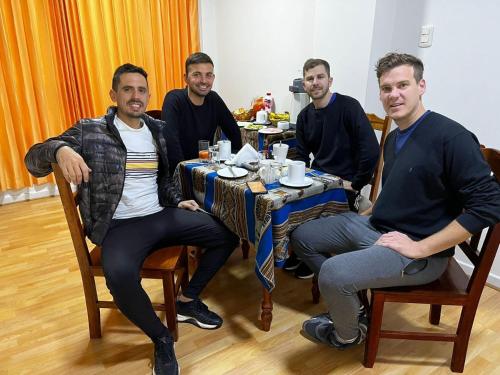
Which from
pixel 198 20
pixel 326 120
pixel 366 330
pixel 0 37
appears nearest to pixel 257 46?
pixel 198 20

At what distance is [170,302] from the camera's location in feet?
5.20

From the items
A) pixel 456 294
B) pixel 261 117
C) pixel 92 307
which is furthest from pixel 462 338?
pixel 261 117

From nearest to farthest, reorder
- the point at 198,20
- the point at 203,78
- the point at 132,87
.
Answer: the point at 132,87, the point at 203,78, the point at 198,20

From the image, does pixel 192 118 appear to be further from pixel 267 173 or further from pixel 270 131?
pixel 267 173

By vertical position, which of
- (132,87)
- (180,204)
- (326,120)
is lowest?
(180,204)

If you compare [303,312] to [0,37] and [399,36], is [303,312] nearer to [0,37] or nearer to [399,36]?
[399,36]

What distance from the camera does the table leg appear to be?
66.3 inches

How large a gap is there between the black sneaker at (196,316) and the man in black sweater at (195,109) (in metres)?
0.85

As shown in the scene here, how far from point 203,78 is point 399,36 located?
1.31 meters

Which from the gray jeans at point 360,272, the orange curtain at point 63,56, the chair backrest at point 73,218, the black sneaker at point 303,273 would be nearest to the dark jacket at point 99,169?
the chair backrest at point 73,218

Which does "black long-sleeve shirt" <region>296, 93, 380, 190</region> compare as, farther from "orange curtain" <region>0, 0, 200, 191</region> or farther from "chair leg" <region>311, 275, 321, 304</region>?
"orange curtain" <region>0, 0, 200, 191</region>

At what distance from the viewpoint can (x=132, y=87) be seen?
162cm

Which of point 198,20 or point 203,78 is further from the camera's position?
point 198,20

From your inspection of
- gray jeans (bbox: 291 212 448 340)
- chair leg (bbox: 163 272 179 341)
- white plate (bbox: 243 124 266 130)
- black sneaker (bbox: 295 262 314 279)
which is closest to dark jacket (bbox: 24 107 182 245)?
chair leg (bbox: 163 272 179 341)
